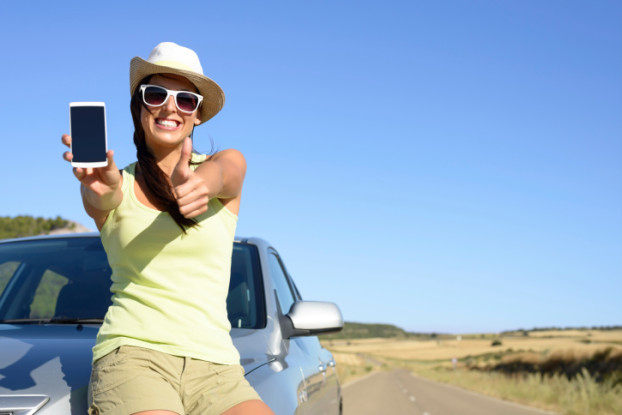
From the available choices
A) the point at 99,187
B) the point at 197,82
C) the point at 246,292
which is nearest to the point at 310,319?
the point at 246,292

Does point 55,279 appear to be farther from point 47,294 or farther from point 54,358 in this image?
point 54,358

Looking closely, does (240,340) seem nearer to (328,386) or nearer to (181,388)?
(181,388)

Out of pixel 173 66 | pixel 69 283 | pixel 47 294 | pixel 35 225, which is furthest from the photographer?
pixel 35 225

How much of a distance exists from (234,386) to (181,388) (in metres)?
0.15

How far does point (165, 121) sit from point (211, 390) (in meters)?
0.93

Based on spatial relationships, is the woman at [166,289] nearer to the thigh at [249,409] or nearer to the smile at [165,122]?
the thigh at [249,409]

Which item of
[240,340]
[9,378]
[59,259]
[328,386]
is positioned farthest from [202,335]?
[328,386]

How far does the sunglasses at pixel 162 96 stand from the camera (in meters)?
2.51

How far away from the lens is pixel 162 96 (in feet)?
8.27

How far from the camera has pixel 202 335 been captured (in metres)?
2.22

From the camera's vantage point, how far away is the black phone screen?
195cm

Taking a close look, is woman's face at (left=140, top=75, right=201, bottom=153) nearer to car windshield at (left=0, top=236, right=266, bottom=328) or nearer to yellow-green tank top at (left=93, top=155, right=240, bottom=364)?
yellow-green tank top at (left=93, top=155, right=240, bottom=364)

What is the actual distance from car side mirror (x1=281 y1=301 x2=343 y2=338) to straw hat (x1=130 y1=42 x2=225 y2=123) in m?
1.30

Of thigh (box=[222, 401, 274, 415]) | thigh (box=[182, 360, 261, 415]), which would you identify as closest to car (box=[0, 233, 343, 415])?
thigh (box=[182, 360, 261, 415])
